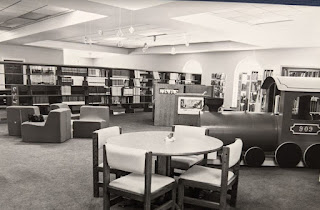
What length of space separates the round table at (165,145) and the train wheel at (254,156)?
1.45 metres

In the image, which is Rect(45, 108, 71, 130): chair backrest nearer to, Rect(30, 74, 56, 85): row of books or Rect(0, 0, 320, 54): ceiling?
Rect(0, 0, 320, 54): ceiling

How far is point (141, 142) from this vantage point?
118 inches

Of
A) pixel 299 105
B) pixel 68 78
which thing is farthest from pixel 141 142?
pixel 68 78

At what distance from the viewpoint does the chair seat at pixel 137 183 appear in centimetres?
242

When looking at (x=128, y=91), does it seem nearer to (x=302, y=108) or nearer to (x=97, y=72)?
(x=97, y=72)

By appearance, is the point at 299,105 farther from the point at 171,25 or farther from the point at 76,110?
the point at 76,110

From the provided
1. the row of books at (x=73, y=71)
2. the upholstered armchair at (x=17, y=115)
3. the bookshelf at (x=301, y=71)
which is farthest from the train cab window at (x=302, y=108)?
the row of books at (x=73, y=71)

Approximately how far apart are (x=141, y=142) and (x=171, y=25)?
477 cm

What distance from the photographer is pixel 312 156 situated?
4.45m

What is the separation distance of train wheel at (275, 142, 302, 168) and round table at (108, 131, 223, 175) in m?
1.85

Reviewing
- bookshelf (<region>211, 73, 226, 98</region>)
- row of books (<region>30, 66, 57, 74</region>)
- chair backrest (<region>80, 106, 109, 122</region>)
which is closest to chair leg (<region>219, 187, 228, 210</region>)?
chair backrest (<region>80, 106, 109, 122</region>)

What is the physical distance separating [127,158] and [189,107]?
5.39 meters

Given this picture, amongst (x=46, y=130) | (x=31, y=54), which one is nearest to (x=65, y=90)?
(x=46, y=130)

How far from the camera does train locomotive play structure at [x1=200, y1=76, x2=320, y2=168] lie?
439 centimetres
